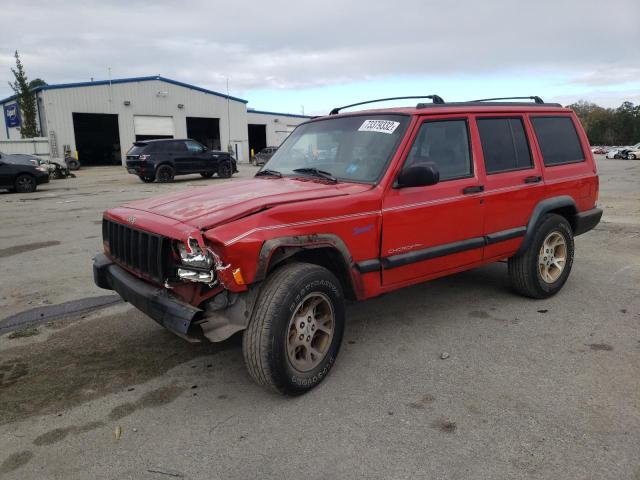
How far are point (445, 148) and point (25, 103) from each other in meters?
38.5

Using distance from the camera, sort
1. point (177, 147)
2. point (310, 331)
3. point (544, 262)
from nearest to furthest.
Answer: point (310, 331) → point (544, 262) → point (177, 147)

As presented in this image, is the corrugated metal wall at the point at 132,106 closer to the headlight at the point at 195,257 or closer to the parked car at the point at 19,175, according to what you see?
the parked car at the point at 19,175

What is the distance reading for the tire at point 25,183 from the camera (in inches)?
668

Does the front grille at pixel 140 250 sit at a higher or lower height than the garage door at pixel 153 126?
lower

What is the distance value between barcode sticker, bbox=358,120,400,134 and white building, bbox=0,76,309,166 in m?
35.3

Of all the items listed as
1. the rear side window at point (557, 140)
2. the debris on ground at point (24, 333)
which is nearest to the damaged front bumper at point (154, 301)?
the debris on ground at point (24, 333)

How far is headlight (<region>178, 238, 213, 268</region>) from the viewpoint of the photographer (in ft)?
9.30

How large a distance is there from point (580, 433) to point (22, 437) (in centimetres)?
317

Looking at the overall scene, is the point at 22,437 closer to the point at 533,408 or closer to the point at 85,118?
the point at 533,408

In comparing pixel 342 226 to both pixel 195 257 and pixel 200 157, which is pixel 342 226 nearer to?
pixel 195 257

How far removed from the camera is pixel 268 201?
3.14m

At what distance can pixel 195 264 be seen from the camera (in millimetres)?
2904

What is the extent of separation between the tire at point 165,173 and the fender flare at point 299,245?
60.9ft

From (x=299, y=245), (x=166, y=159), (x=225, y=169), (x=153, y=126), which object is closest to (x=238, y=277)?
(x=299, y=245)
